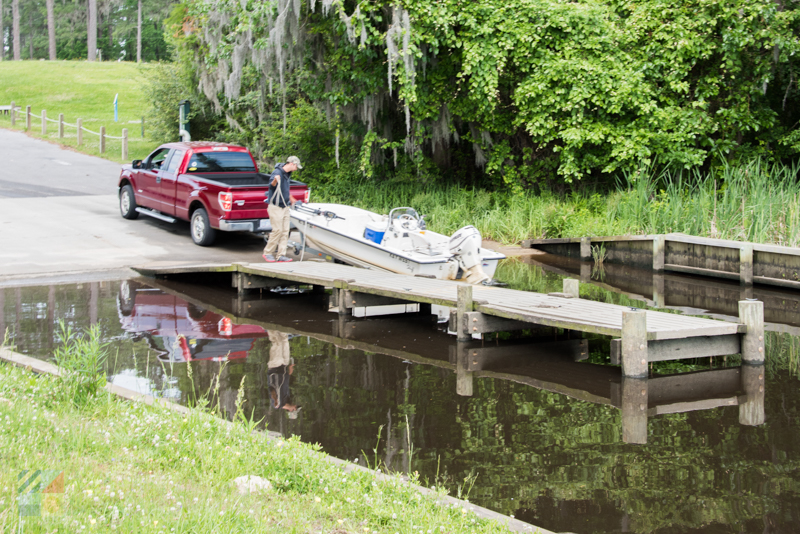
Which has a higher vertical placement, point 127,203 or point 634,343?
point 127,203

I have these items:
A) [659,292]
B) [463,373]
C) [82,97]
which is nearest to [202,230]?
[659,292]

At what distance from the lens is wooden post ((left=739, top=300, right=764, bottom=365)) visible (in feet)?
27.1

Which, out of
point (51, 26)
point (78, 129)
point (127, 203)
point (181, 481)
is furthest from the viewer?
point (51, 26)

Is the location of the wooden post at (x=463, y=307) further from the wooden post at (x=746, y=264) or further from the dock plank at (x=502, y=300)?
the wooden post at (x=746, y=264)

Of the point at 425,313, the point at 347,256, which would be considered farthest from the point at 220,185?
the point at 425,313

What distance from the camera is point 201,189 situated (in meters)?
15.4

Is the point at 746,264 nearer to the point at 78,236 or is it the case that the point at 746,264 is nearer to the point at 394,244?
the point at 394,244

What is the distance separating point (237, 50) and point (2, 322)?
36.6 ft

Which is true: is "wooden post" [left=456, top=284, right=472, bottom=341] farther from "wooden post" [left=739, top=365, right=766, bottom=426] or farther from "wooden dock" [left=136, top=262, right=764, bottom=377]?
"wooden post" [left=739, top=365, right=766, bottom=426]

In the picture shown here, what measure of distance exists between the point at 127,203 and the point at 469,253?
9.70 metres

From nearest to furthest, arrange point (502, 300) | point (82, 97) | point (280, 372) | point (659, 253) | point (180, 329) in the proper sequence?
1. point (280, 372)
2. point (502, 300)
3. point (180, 329)
4. point (659, 253)
5. point (82, 97)

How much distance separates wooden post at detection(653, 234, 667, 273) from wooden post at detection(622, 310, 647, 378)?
25.1 feet

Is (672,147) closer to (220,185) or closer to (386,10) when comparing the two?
(386,10)

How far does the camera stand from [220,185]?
1481 cm
